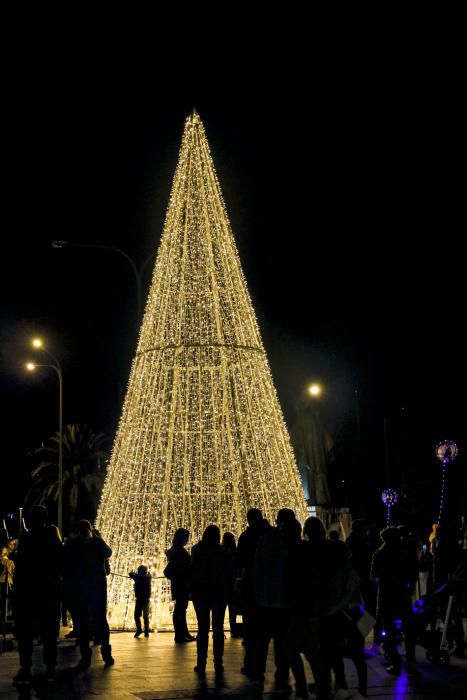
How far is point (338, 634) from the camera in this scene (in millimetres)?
10016

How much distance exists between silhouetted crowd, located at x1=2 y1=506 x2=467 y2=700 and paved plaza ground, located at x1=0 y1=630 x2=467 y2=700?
0.23m

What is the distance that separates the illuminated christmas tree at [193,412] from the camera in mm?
19266

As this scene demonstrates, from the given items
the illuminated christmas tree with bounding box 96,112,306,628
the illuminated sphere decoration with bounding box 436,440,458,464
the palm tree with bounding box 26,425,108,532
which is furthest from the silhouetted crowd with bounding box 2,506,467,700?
the palm tree with bounding box 26,425,108,532

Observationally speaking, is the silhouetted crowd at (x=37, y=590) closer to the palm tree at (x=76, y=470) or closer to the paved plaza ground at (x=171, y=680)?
the paved plaza ground at (x=171, y=680)

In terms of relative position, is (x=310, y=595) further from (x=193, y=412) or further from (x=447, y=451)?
(x=193, y=412)

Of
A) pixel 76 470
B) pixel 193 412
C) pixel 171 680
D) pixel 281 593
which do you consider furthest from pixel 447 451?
pixel 76 470

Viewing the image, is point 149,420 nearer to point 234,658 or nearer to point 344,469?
point 234,658

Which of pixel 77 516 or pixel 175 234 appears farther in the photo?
pixel 77 516

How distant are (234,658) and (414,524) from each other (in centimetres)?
2475

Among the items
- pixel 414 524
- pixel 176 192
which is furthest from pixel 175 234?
pixel 414 524

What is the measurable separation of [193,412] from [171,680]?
8.25m

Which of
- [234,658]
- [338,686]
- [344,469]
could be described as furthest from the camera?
[344,469]

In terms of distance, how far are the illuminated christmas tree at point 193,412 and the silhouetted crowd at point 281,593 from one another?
497 centimetres

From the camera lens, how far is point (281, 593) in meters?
10.4
